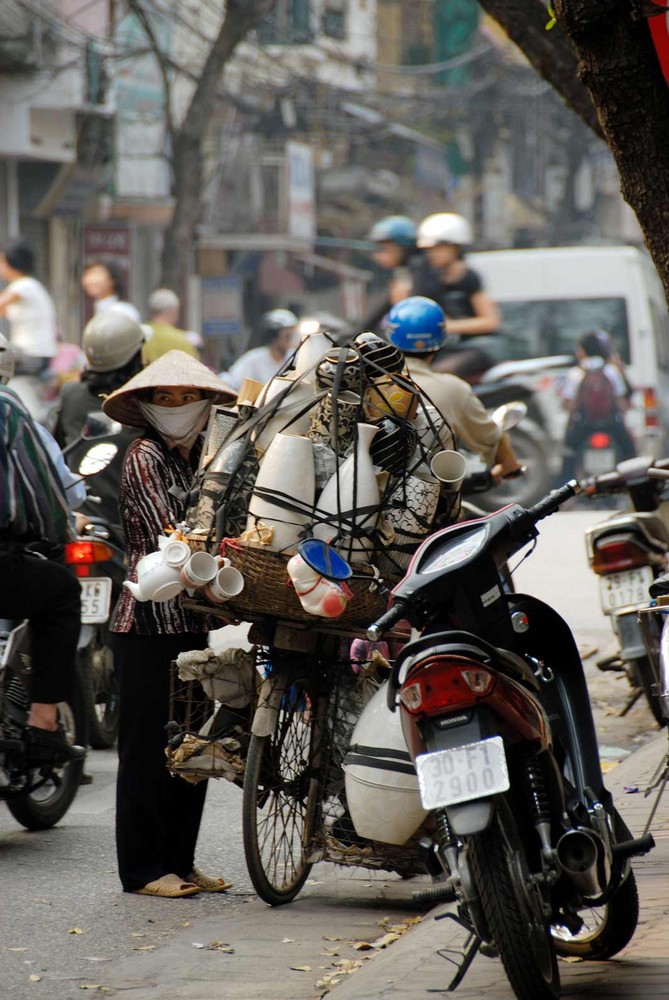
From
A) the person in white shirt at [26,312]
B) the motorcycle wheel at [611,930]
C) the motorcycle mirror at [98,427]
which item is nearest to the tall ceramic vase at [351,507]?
the motorcycle wheel at [611,930]

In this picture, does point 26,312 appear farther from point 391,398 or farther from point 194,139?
point 194,139

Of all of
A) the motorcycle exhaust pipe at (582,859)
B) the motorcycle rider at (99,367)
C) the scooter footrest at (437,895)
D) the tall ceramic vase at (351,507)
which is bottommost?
the scooter footrest at (437,895)

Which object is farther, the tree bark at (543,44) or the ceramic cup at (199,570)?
the tree bark at (543,44)

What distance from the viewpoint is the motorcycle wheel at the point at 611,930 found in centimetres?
415

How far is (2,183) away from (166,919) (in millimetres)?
21787

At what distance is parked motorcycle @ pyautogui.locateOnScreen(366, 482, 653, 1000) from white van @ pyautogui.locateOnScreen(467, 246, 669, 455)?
14762 mm

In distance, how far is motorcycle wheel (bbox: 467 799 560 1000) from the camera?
370 cm

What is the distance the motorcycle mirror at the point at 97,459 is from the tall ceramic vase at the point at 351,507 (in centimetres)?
237

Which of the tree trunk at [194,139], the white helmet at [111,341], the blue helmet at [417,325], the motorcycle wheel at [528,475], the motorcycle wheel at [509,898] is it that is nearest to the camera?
the motorcycle wheel at [509,898]

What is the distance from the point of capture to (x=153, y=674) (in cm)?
540

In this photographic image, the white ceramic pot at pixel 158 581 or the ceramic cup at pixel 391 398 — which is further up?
the ceramic cup at pixel 391 398

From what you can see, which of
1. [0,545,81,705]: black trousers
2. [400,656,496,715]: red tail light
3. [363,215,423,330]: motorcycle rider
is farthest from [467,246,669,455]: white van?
[400,656,496,715]: red tail light

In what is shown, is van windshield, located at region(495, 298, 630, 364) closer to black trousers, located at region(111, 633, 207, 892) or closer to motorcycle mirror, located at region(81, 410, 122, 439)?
motorcycle mirror, located at region(81, 410, 122, 439)

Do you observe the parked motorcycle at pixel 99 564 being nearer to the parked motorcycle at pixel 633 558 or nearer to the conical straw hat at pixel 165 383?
the conical straw hat at pixel 165 383
